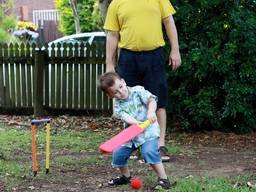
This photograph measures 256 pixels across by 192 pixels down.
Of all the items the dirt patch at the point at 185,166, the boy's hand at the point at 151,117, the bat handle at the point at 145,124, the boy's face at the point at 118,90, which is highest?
the boy's face at the point at 118,90

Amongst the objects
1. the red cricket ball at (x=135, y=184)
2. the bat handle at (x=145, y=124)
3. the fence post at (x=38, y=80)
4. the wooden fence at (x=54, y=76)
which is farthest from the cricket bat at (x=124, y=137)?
the fence post at (x=38, y=80)

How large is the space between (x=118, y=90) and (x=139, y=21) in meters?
1.17

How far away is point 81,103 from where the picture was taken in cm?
1054

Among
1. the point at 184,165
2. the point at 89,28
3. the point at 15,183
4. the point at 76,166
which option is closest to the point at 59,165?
the point at 76,166

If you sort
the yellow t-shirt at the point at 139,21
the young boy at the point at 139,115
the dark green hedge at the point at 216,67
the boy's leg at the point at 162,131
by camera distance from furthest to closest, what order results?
the dark green hedge at the point at 216,67, the boy's leg at the point at 162,131, the yellow t-shirt at the point at 139,21, the young boy at the point at 139,115

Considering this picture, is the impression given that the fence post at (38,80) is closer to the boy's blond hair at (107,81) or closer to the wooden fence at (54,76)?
the wooden fence at (54,76)

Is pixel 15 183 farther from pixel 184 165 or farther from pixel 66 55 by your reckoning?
pixel 66 55

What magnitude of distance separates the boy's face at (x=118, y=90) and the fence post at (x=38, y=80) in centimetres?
585

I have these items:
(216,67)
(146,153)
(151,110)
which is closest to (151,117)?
(151,110)

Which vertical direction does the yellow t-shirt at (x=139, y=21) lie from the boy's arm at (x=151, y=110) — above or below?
above

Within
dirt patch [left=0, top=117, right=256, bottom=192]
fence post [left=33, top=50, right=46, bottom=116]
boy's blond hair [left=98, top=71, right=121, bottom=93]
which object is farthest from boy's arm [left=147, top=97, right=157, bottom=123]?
fence post [left=33, top=50, right=46, bottom=116]

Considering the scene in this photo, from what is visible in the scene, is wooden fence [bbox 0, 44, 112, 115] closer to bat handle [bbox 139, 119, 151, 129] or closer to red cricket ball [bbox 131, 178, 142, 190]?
red cricket ball [bbox 131, 178, 142, 190]

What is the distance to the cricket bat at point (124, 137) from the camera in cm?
435

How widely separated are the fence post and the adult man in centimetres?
469
